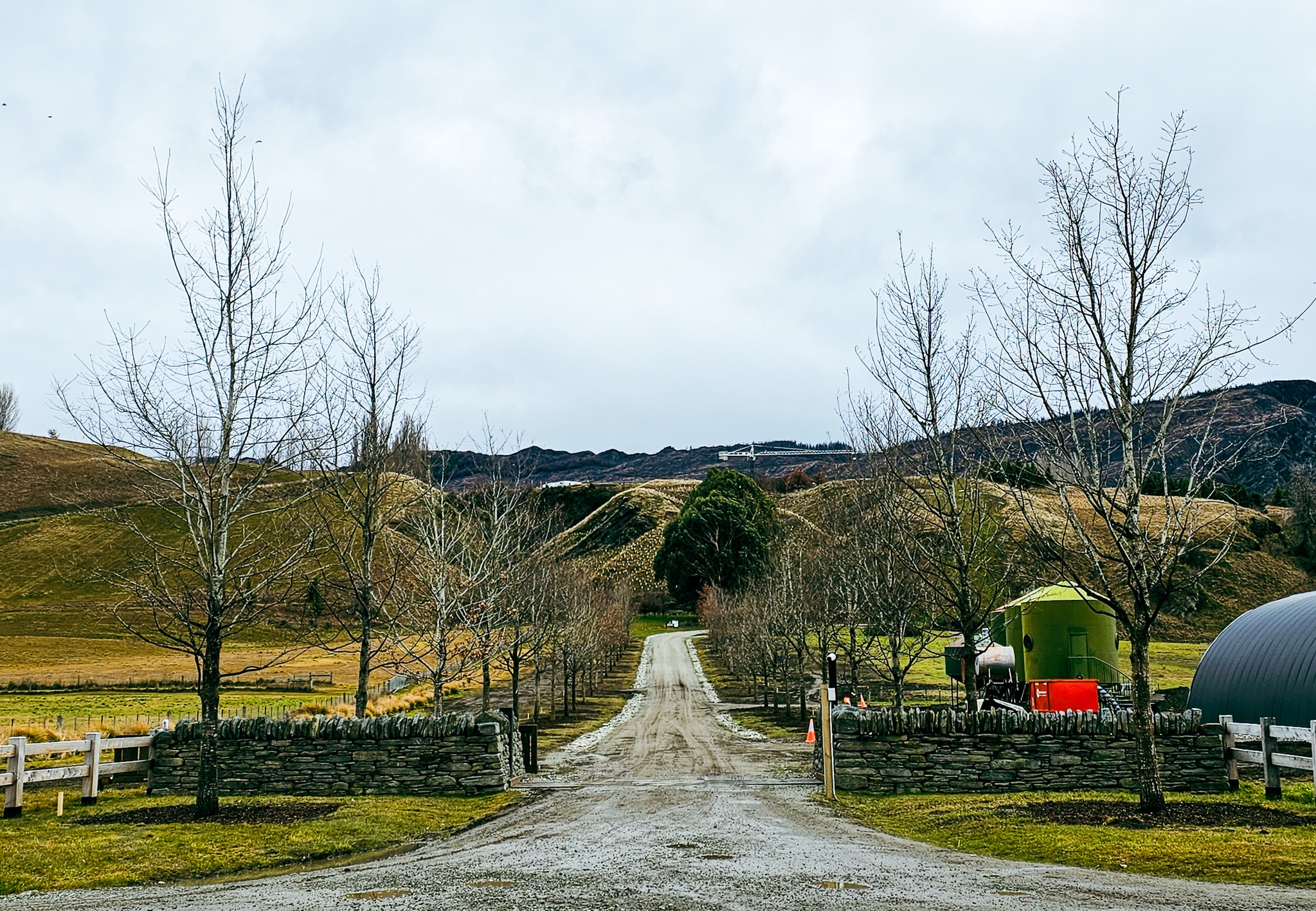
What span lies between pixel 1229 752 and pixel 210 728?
16054mm

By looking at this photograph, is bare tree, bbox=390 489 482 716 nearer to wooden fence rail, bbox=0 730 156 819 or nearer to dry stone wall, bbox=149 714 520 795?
dry stone wall, bbox=149 714 520 795

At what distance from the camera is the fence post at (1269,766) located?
13.8 metres

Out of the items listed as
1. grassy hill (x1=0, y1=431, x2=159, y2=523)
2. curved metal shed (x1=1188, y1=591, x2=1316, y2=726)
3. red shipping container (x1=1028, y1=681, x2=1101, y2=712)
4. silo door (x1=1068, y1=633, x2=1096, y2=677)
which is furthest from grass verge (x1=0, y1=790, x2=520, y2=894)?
grassy hill (x1=0, y1=431, x2=159, y2=523)

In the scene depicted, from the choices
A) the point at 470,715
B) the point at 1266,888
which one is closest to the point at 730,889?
the point at 1266,888

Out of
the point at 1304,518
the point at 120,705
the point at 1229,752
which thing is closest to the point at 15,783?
the point at 1229,752

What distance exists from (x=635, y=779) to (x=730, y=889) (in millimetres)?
11542

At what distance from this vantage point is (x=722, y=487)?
9675 cm

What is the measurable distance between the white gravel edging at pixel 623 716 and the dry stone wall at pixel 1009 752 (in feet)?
35.9

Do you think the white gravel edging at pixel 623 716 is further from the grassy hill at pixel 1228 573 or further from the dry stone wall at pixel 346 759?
the dry stone wall at pixel 346 759

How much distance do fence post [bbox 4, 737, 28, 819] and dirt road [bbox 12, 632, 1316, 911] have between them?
5.50 m

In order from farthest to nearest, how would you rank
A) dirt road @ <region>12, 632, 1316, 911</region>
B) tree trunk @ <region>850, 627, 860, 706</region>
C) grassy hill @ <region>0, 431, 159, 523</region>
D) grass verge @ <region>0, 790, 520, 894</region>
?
grassy hill @ <region>0, 431, 159, 523</region> < tree trunk @ <region>850, 627, 860, 706</region> < grass verge @ <region>0, 790, 520, 894</region> < dirt road @ <region>12, 632, 1316, 911</region>

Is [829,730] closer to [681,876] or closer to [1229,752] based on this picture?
[1229,752]

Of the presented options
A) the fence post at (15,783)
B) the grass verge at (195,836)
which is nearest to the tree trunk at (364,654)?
the grass verge at (195,836)

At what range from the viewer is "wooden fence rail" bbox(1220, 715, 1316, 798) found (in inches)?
511
